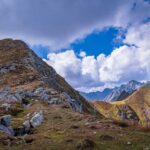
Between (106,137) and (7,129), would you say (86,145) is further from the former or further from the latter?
(7,129)

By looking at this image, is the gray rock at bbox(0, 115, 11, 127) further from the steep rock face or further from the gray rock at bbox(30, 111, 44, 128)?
the steep rock face

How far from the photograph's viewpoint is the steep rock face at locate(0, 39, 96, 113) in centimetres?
10740

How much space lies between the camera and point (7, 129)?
58.8 metres

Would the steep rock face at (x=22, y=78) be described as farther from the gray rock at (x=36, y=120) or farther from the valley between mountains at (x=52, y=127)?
the gray rock at (x=36, y=120)

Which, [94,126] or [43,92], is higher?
[43,92]

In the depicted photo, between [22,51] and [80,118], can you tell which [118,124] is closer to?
[80,118]

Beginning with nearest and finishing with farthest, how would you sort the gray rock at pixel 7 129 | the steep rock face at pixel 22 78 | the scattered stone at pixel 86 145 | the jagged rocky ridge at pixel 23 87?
1. the scattered stone at pixel 86 145
2. the gray rock at pixel 7 129
3. the jagged rocky ridge at pixel 23 87
4. the steep rock face at pixel 22 78

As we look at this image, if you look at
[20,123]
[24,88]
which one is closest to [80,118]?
[20,123]

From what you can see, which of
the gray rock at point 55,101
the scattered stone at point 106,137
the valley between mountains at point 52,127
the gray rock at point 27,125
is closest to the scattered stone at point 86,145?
the valley between mountains at point 52,127

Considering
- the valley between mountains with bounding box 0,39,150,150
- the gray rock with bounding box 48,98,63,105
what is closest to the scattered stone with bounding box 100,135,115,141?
the valley between mountains with bounding box 0,39,150,150

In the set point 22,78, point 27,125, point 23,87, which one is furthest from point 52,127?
point 22,78

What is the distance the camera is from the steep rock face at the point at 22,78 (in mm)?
107400

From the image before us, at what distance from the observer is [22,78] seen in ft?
430

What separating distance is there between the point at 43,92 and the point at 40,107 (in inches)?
830
